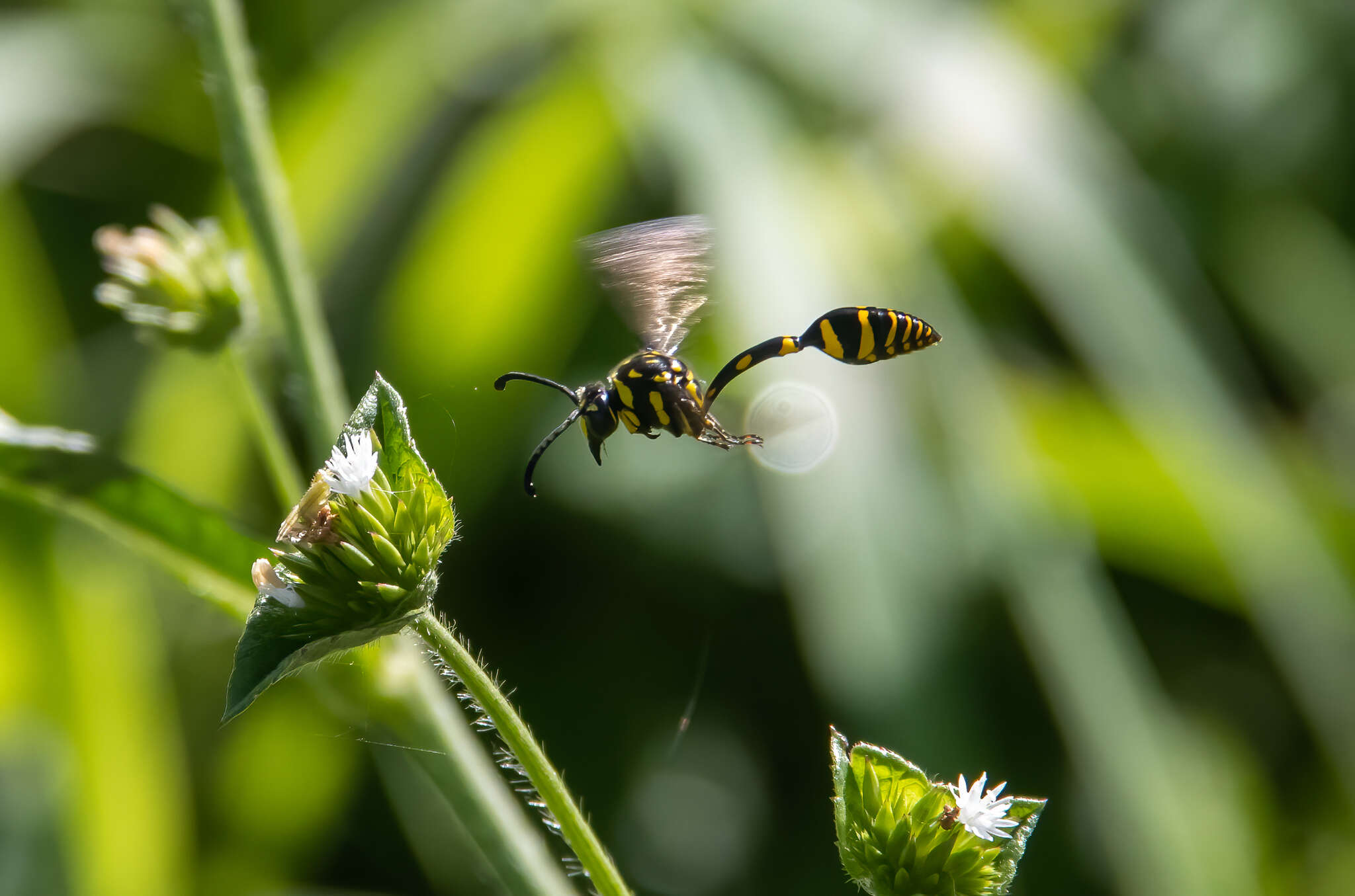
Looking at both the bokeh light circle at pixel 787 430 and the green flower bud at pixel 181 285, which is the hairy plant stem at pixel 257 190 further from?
the bokeh light circle at pixel 787 430

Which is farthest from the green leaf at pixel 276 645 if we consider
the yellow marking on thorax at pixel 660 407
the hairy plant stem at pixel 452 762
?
the yellow marking on thorax at pixel 660 407

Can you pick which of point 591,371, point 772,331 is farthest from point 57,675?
point 772,331

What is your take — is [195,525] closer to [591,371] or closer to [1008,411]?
[591,371]

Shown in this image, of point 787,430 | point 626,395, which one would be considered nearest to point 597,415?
point 626,395

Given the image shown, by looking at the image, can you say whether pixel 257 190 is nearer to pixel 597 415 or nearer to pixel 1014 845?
pixel 597 415

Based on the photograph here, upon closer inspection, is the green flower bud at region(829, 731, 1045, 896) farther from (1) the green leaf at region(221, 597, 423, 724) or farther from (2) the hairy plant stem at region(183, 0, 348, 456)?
(2) the hairy plant stem at region(183, 0, 348, 456)

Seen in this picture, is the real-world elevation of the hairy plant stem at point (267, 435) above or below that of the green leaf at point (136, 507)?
above
